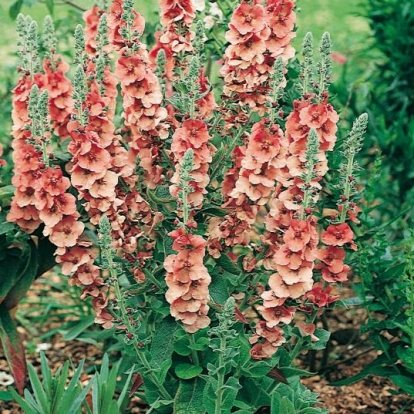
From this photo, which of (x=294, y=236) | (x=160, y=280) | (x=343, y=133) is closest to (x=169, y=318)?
(x=160, y=280)

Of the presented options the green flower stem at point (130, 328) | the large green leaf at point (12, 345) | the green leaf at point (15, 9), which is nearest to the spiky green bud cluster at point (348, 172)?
the green flower stem at point (130, 328)

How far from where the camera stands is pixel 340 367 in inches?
126

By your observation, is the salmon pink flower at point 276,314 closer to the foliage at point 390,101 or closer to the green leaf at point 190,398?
the green leaf at point 190,398

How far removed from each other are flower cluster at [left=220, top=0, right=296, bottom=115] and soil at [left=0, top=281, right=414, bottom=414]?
1132 mm

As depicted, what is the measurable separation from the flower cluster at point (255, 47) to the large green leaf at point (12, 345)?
1.09 meters

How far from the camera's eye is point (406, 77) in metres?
3.72

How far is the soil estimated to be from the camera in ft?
9.76

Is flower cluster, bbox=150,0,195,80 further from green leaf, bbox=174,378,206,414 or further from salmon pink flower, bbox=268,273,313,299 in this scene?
green leaf, bbox=174,378,206,414

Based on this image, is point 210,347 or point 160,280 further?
point 160,280

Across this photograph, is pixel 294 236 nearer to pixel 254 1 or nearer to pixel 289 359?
pixel 289 359

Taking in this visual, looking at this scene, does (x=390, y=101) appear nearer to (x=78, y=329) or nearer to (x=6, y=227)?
(x=78, y=329)

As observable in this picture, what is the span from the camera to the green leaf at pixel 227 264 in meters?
2.34

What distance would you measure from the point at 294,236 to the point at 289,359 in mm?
477

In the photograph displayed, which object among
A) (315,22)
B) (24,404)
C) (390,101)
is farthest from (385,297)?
(315,22)
